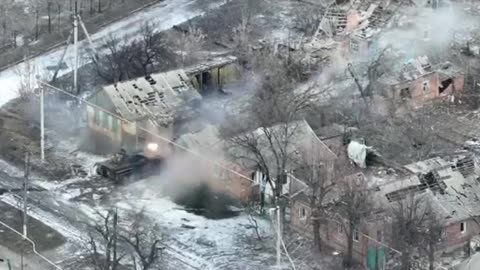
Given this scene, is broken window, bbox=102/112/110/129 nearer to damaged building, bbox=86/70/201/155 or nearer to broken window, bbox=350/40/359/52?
damaged building, bbox=86/70/201/155

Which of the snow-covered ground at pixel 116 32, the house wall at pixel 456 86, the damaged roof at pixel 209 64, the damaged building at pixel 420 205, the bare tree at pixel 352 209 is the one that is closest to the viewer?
the bare tree at pixel 352 209

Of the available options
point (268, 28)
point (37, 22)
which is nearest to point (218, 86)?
point (268, 28)

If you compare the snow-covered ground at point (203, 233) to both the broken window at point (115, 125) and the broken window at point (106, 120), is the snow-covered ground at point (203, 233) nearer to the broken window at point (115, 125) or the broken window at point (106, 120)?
the broken window at point (115, 125)

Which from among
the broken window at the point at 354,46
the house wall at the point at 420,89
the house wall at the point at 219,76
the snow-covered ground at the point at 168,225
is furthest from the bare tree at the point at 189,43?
the snow-covered ground at the point at 168,225

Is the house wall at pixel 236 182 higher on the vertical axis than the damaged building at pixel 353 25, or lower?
lower

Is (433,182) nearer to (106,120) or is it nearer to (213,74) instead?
(106,120)

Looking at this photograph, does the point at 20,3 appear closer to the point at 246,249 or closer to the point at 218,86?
the point at 218,86

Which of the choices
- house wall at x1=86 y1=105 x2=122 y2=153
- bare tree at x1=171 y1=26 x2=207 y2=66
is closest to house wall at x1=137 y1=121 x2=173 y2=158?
house wall at x1=86 y1=105 x2=122 y2=153

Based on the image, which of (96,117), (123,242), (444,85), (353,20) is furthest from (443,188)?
(353,20)

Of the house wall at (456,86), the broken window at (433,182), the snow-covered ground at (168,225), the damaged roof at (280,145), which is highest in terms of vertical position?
the damaged roof at (280,145)
